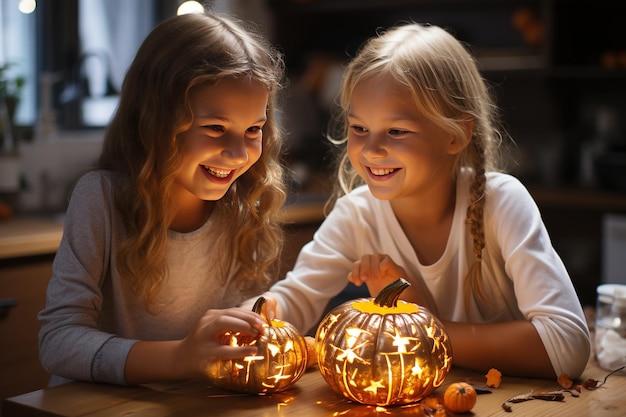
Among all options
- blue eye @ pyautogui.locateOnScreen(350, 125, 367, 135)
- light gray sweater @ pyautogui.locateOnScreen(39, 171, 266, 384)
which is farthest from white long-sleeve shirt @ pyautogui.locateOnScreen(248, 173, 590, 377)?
blue eye @ pyautogui.locateOnScreen(350, 125, 367, 135)

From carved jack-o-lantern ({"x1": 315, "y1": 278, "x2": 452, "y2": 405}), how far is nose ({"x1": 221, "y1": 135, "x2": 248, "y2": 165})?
323 millimetres

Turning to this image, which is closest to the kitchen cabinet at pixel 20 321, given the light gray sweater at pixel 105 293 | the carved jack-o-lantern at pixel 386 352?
the light gray sweater at pixel 105 293

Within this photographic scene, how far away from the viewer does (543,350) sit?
1.27 m

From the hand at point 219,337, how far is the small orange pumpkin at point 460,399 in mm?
268

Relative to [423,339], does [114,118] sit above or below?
above

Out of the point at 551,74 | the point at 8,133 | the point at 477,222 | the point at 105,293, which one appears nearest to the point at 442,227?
the point at 477,222

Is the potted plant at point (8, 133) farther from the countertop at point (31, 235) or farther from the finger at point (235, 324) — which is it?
the finger at point (235, 324)

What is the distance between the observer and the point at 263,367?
1.13m

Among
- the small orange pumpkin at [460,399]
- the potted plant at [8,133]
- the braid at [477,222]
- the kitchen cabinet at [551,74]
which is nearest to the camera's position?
the small orange pumpkin at [460,399]

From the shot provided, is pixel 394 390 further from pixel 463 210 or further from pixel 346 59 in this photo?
pixel 346 59

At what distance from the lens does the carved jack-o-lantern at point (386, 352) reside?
1.09 meters

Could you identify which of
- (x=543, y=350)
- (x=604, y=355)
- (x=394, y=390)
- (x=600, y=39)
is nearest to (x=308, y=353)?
(x=394, y=390)

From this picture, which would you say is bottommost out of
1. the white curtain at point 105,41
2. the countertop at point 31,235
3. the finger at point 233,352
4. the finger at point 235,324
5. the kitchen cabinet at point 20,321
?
the kitchen cabinet at point 20,321

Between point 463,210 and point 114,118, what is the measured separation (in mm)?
652
